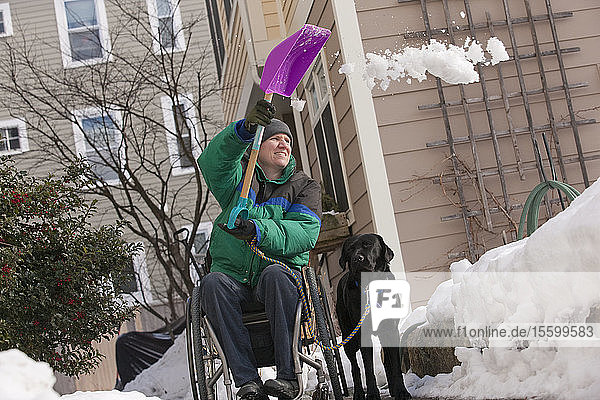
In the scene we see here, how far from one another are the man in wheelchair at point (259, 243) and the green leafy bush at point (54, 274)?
2.33 meters

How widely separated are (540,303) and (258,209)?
1264mm

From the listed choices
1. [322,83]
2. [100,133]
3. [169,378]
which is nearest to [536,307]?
[322,83]

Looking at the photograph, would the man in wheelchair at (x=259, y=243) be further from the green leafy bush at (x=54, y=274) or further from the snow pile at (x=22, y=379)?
the green leafy bush at (x=54, y=274)

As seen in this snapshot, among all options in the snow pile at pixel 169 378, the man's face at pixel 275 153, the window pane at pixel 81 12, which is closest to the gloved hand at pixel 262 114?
the man's face at pixel 275 153

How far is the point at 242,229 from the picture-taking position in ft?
9.06

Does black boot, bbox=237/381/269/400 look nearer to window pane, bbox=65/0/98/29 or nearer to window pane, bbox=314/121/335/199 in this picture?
window pane, bbox=314/121/335/199

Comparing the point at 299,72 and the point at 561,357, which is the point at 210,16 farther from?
the point at 561,357

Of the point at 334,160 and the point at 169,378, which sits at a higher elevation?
the point at 334,160

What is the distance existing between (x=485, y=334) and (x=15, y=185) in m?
4.05

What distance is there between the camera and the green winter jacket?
9.51ft

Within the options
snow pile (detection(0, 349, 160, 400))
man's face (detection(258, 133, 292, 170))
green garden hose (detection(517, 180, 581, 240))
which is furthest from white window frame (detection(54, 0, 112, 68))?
snow pile (detection(0, 349, 160, 400))

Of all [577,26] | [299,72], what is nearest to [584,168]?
[577,26]

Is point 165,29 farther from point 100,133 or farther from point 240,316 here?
point 240,316

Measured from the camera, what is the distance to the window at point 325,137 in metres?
5.84
